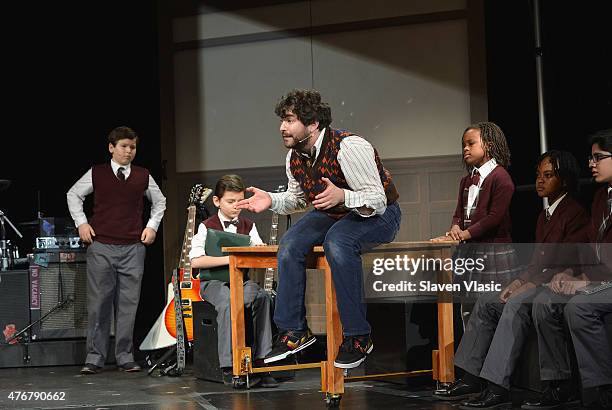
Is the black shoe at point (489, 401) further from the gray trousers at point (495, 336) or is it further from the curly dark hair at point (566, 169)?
the curly dark hair at point (566, 169)

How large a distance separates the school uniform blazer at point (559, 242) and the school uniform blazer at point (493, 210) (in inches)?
8.5

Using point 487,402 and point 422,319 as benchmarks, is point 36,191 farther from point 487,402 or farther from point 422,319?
point 487,402

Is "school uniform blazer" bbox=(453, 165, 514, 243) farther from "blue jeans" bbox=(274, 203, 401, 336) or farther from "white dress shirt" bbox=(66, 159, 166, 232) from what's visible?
"white dress shirt" bbox=(66, 159, 166, 232)

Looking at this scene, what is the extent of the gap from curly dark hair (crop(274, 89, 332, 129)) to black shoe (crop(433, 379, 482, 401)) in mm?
1162

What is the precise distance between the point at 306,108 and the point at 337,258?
60 cm

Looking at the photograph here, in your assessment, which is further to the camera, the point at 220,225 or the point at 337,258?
the point at 220,225

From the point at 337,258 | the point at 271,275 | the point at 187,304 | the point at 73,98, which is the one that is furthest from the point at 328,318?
the point at 73,98

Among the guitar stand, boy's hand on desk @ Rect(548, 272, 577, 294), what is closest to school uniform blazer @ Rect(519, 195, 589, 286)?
boy's hand on desk @ Rect(548, 272, 577, 294)

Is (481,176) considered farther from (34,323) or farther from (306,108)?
(34,323)

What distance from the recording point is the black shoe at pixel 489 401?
3.58 metres

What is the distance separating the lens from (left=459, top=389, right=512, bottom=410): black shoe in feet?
11.8

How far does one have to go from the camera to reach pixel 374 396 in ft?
13.1

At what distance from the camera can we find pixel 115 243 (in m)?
5.38

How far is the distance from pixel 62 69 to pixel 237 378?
2.88m
